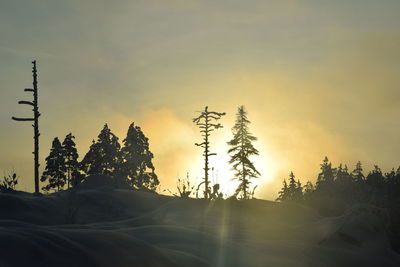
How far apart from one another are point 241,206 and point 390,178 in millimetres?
15078

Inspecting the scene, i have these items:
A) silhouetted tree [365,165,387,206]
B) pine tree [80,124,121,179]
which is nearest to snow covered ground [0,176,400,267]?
silhouetted tree [365,165,387,206]

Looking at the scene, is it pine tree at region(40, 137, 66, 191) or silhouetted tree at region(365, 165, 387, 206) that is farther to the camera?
pine tree at region(40, 137, 66, 191)

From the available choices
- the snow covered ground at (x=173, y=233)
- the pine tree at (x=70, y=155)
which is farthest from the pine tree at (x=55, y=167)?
the snow covered ground at (x=173, y=233)

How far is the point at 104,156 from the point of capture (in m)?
51.1

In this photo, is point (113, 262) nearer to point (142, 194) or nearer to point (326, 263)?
point (326, 263)

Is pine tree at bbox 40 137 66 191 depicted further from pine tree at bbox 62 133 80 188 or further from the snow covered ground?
the snow covered ground

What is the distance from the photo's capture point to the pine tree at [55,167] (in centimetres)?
5391

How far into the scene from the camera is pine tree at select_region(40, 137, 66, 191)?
53906mm

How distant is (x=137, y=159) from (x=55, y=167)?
10525 mm

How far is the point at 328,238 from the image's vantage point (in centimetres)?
1225

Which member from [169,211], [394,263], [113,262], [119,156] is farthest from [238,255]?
[119,156]

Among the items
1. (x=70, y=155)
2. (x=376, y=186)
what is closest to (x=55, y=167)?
(x=70, y=155)

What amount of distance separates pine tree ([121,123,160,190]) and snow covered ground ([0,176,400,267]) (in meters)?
31.8

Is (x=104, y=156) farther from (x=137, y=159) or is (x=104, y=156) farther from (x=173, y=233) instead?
(x=173, y=233)
